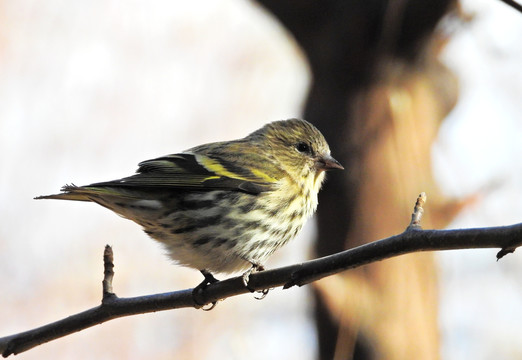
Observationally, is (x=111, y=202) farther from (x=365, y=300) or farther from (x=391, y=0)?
(x=391, y=0)

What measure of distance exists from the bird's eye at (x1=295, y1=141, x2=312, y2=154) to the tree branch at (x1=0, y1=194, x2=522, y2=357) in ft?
4.29

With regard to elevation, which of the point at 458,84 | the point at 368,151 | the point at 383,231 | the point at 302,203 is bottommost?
the point at 302,203

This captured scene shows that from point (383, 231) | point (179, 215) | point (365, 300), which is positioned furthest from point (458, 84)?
point (179, 215)

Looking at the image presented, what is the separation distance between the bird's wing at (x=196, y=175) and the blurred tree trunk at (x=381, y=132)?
181 centimetres

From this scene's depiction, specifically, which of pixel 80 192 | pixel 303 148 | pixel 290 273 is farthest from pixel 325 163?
pixel 290 273

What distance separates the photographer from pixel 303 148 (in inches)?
167

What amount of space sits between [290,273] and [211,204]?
105 centimetres

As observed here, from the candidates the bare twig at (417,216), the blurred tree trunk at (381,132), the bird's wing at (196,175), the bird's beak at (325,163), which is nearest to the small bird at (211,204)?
the bird's wing at (196,175)

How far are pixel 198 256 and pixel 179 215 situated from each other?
0.21 metres

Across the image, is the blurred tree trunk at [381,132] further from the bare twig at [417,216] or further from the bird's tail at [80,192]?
the bare twig at [417,216]

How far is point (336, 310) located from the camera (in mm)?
5129

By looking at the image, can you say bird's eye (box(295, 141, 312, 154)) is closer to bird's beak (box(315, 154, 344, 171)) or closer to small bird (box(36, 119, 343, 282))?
bird's beak (box(315, 154, 344, 171))

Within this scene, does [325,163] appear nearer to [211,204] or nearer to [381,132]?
[211,204]

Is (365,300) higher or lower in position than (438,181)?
lower
